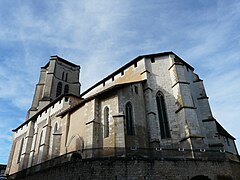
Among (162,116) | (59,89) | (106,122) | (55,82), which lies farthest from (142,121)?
A: (55,82)

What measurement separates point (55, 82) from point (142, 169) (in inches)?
1059

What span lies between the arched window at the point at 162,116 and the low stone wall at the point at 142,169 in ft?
14.1

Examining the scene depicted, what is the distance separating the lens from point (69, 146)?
1792 centimetres

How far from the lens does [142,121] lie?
1662 centimetres

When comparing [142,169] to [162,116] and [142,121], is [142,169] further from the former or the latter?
[162,116]

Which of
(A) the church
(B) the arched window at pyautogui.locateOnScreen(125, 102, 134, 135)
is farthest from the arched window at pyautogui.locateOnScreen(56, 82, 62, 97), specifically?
(B) the arched window at pyautogui.locateOnScreen(125, 102, 134, 135)

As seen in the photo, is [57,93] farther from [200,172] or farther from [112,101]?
[200,172]

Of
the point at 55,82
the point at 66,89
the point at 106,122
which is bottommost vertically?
the point at 106,122

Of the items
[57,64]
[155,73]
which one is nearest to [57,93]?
[57,64]

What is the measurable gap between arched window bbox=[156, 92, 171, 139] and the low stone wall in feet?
14.1

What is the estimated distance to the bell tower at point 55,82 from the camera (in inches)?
1280

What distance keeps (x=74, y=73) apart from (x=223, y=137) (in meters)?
27.6

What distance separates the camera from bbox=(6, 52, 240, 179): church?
46.0 feet

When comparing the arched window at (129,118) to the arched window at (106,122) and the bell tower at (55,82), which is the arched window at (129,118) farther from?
the bell tower at (55,82)
